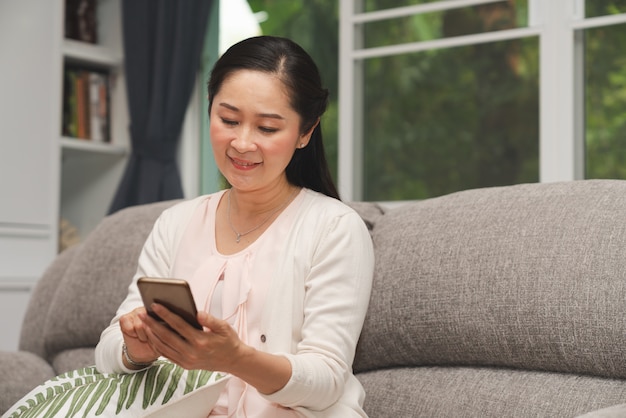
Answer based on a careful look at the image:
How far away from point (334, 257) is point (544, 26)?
1719 mm

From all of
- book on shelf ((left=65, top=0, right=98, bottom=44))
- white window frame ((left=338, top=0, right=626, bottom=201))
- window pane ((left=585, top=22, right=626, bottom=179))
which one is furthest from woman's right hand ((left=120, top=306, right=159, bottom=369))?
book on shelf ((left=65, top=0, right=98, bottom=44))

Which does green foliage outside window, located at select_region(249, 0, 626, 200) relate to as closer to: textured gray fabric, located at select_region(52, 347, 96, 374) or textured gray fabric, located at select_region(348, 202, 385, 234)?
textured gray fabric, located at select_region(348, 202, 385, 234)

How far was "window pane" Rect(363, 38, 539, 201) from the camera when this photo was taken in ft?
10.4

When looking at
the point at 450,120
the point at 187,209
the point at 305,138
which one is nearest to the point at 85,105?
the point at 450,120

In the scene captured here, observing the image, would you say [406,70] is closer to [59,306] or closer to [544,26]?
[544,26]

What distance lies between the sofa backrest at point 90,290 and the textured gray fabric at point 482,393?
2.16 feet

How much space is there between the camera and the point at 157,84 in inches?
155

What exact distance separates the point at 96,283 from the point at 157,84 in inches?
76.4

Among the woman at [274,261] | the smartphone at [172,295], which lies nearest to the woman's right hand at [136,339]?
the woman at [274,261]

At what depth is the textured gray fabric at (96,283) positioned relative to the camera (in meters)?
2.09

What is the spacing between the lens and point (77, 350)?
2.15 m

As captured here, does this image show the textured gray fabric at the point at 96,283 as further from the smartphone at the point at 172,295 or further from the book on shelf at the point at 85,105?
the book on shelf at the point at 85,105

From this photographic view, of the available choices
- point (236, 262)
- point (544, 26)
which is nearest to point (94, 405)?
point (236, 262)

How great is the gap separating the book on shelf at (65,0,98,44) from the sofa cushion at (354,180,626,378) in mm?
2686
